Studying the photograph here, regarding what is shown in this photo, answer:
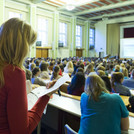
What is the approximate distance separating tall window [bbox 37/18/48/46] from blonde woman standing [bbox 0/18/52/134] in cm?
1473

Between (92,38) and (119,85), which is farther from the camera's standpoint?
(92,38)

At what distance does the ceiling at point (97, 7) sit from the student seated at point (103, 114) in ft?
38.9

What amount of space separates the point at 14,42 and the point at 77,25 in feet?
63.3

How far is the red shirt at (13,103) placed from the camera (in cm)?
88

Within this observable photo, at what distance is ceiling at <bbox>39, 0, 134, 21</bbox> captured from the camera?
1423cm

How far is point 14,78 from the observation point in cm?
88

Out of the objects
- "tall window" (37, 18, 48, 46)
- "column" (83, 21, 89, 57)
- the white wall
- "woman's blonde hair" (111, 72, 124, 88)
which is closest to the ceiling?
the white wall

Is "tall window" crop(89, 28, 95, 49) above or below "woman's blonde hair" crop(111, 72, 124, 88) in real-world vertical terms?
above

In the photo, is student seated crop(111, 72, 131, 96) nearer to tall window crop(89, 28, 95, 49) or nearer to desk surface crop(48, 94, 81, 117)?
desk surface crop(48, 94, 81, 117)

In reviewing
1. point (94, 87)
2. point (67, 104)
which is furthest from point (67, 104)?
point (94, 87)

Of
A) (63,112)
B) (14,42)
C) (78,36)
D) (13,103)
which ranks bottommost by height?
(63,112)

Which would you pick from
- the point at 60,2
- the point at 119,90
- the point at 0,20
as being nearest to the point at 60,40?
the point at 60,2

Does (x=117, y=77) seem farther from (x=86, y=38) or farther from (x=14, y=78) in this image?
(x=86, y=38)

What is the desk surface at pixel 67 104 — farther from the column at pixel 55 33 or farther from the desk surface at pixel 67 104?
the column at pixel 55 33
